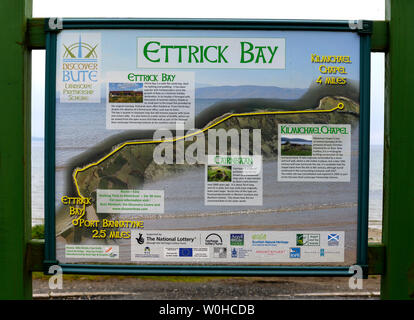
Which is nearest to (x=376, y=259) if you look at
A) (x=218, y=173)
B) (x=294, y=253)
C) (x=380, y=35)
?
(x=294, y=253)

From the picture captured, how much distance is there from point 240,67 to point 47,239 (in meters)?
1.95

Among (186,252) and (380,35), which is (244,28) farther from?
(186,252)

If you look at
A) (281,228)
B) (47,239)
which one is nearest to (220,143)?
(281,228)

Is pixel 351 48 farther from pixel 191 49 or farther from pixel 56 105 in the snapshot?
pixel 56 105

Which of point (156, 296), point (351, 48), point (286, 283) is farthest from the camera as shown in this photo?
point (286, 283)

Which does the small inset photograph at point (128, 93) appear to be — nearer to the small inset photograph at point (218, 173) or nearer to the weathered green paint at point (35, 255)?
the small inset photograph at point (218, 173)

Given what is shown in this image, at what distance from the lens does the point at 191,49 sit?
2621 mm

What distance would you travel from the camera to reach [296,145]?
2.63m

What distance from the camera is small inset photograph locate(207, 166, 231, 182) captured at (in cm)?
262
